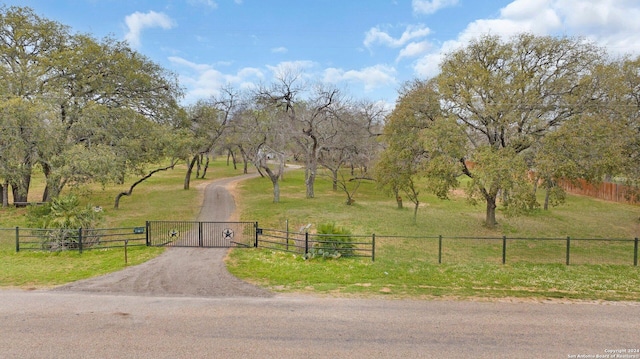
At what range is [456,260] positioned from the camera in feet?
44.4

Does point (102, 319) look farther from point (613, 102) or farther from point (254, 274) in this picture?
point (613, 102)

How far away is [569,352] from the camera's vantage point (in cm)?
613

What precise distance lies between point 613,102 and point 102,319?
21.9 m

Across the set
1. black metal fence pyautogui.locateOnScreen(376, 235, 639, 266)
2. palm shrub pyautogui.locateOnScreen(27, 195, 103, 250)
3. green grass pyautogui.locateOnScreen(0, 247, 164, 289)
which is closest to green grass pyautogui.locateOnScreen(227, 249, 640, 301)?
Answer: black metal fence pyautogui.locateOnScreen(376, 235, 639, 266)

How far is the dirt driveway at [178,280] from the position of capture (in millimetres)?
9523

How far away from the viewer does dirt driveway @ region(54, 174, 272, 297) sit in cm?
952

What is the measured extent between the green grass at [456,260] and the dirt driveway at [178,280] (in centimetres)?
66

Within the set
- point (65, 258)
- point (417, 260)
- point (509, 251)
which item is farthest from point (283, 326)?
point (509, 251)

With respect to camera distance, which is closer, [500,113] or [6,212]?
[500,113]

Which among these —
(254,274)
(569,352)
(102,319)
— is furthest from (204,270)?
(569,352)

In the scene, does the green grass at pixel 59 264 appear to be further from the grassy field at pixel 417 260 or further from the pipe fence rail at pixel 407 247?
the pipe fence rail at pixel 407 247

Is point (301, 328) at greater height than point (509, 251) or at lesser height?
greater

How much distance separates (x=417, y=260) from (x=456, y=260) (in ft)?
5.84

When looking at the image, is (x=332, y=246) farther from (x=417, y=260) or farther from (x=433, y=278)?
(x=433, y=278)
